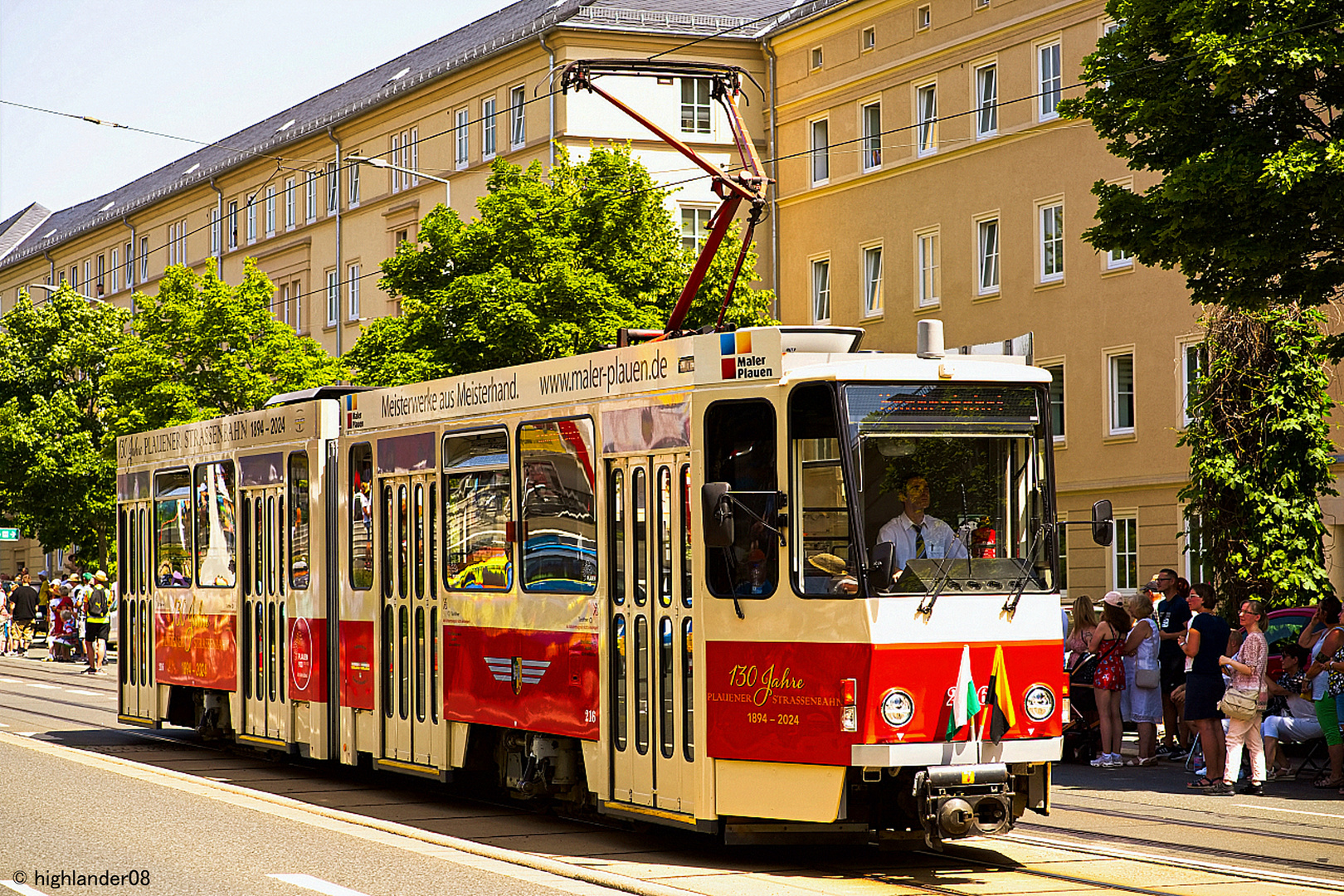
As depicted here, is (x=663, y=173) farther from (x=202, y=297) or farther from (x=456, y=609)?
(x=456, y=609)

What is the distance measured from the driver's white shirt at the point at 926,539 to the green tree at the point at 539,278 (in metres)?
21.8

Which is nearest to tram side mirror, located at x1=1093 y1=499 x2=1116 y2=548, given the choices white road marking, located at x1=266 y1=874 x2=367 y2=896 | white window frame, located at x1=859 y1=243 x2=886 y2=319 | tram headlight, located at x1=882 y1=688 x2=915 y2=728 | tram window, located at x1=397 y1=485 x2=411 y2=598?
tram headlight, located at x1=882 y1=688 x2=915 y2=728

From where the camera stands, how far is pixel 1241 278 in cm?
1788

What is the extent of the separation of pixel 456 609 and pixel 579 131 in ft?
110

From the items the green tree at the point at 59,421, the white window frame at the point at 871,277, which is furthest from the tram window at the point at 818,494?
the green tree at the point at 59,421

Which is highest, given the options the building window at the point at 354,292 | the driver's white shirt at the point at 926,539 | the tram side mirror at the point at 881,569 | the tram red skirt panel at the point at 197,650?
the building window at the point at 354,292

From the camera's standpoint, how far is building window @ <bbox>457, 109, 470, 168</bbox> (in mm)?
49469

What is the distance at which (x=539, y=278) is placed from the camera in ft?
109

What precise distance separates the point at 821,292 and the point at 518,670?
32.0 m

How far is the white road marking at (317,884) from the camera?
932 centimetres

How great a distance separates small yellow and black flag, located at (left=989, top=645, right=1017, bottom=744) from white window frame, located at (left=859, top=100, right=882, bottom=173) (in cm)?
3199

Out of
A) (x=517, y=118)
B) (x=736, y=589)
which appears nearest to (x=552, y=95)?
(x=517, y=118)

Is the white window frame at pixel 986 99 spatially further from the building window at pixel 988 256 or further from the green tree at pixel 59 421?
the green tree at pixel 59 421

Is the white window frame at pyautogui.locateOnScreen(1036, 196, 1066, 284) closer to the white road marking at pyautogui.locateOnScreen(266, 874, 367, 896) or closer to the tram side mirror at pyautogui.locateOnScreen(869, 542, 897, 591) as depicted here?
the tram side mirror at pyautogui.locateOnScreen(869, 542, 897, 591)
